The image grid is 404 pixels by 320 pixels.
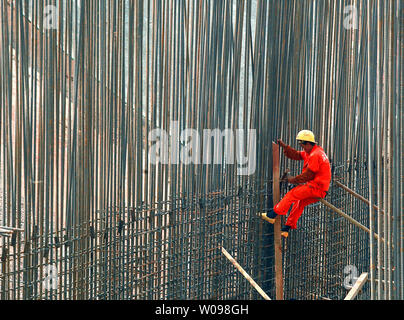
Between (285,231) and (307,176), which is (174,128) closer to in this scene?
(307,176)

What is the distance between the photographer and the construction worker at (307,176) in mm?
5906

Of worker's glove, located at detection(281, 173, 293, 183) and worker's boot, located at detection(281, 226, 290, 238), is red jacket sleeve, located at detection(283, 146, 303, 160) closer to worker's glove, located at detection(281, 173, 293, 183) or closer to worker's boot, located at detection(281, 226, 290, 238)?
worker's glove, located at detection(281, 173, 293, 183)

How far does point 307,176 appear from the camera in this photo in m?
5.91

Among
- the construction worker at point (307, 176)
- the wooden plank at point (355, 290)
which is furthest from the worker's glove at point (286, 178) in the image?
the wooden plank at point (355, 290)

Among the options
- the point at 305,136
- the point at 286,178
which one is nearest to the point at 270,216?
the point at 286,178

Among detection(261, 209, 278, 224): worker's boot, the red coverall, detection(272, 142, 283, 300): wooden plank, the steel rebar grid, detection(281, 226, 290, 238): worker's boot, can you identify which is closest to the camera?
the steel rebar grid

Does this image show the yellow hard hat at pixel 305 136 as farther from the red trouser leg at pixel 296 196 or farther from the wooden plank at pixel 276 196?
the red trouser leg at pixel 296 196

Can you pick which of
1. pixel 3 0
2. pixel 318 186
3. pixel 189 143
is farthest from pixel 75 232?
pixel 318 186

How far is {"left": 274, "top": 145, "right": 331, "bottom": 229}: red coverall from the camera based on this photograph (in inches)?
232

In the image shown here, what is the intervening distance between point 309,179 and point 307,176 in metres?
0.04

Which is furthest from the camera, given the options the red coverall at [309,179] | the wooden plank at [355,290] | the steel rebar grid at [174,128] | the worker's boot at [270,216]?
the worker's boot at [270,216]

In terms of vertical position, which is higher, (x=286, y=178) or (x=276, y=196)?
(x=286, y=178)

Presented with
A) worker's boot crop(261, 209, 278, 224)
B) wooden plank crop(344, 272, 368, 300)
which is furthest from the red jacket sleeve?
wooden plank crop(344, 272, 368, 300)
